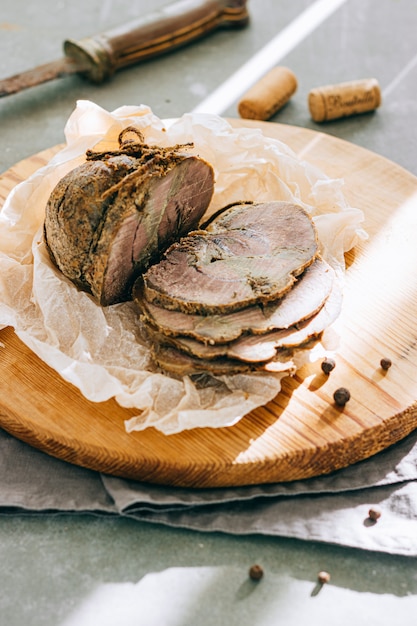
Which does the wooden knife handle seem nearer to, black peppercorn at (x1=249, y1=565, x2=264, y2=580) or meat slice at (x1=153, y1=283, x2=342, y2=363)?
meat slice at (x1=153, y1=283, x2=342, y2=363)

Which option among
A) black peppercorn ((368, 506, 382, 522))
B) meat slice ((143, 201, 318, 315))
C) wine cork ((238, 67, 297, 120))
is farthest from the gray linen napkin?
wine cork ((238, 67, 297, 120))

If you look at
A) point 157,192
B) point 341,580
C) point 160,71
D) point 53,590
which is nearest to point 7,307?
point 157,192

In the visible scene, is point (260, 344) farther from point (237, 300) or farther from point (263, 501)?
point (263, 501)

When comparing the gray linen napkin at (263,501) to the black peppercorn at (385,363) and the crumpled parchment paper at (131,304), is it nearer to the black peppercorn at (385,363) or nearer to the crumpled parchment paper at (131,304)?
the crumpled parchment paper at (131,304)

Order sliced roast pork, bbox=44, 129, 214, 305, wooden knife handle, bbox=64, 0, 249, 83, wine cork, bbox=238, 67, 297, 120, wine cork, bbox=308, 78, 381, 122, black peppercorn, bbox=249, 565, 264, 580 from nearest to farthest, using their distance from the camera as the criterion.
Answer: black peppercorn, bbox=249, 565, 264, 580, sliced roast pork, bbox=44, 129, 214, 305, wine cork, bbox=238, 67, 297, 120, wine cork, bbox=308, 78, 381, 122, wooden knife handle, bbox=64, 0, 249, 83

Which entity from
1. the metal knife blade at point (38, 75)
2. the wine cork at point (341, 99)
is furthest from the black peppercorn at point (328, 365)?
the metal knife blade at point (38, 75)

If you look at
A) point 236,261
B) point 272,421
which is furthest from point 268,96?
point 272,421

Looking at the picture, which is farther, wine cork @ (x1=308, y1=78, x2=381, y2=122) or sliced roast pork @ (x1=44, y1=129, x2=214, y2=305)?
wine cork @ (x1=308, y1=78, x2=381, y2=122)
